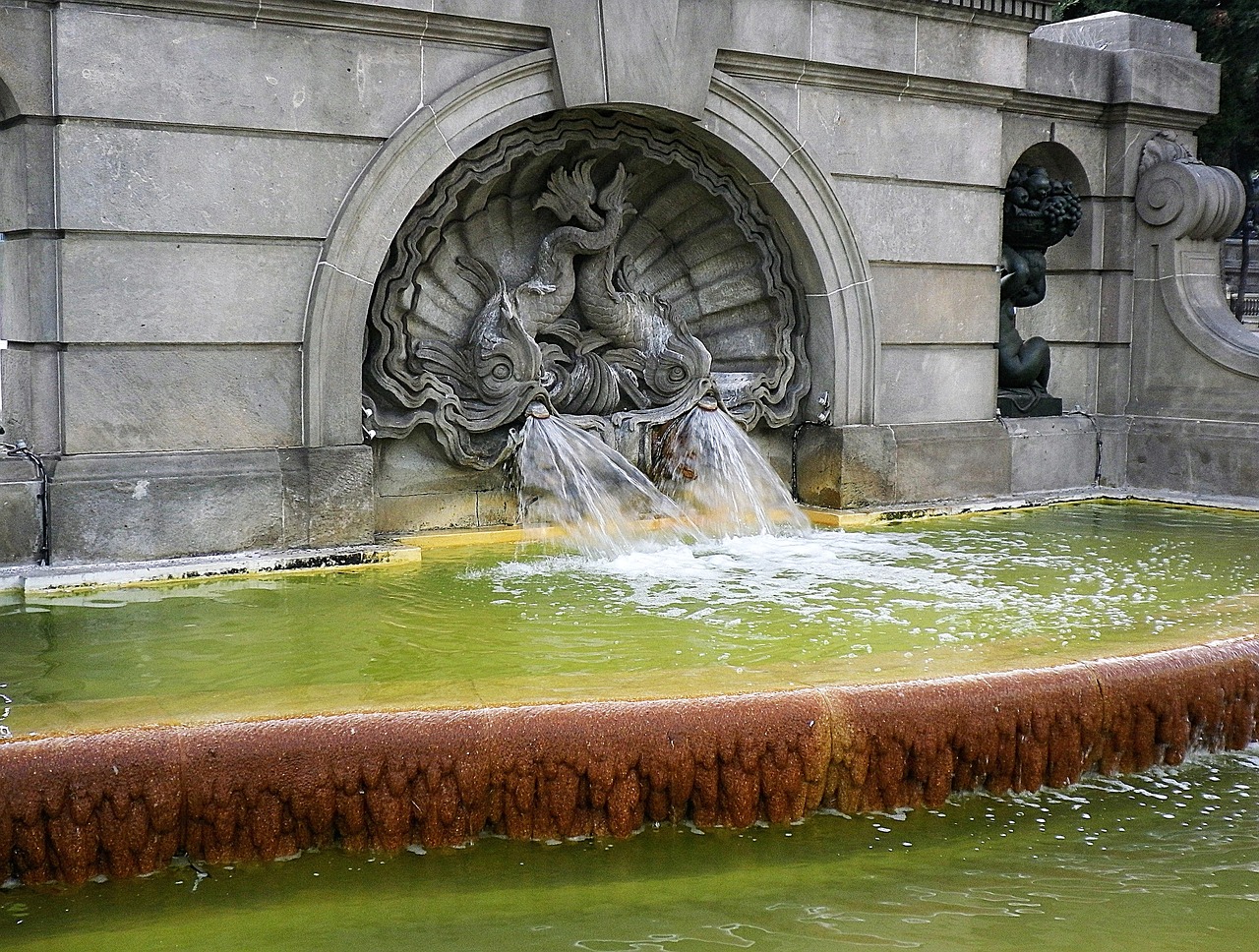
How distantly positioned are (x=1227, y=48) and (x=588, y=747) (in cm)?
1328

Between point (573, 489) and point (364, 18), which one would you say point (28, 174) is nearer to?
point (364, 18)

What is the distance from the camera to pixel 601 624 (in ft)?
18.0

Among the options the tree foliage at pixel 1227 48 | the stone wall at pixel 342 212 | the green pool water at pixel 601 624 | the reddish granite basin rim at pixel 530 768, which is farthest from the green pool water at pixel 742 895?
the tree foliage at pixel 1227 48

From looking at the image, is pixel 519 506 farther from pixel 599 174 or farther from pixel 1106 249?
pixel 1106 249

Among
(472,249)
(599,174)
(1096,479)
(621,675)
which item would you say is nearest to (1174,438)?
(1096,479)

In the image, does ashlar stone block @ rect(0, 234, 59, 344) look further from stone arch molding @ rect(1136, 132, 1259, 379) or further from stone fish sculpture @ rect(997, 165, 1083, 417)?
stone arch molding @ rect(1136, 132, 1259, 379)

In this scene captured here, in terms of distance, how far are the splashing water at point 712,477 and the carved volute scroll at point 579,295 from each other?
0.17 meters

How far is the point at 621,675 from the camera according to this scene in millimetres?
4531

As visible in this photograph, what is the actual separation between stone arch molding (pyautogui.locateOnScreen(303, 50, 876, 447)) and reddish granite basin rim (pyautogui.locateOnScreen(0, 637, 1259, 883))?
3666 millimetres

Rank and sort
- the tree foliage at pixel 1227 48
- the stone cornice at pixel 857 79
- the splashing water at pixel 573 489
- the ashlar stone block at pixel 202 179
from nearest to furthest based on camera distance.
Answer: the ashlar stone block at pixel 202 179, the splashing water at pixel 573 489, the stone cornice at pixel 857 79, the tree foliage at pixel 1227 48

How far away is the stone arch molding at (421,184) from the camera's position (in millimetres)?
7082

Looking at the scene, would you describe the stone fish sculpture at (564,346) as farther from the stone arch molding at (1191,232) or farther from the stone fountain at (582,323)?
the stone arch molding at (1191,232)

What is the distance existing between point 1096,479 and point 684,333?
13.0ft

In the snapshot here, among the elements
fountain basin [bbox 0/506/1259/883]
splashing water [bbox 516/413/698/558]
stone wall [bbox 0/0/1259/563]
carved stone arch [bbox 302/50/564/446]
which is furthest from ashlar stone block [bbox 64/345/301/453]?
fountain basin [bbox 0/506/1259/883]
